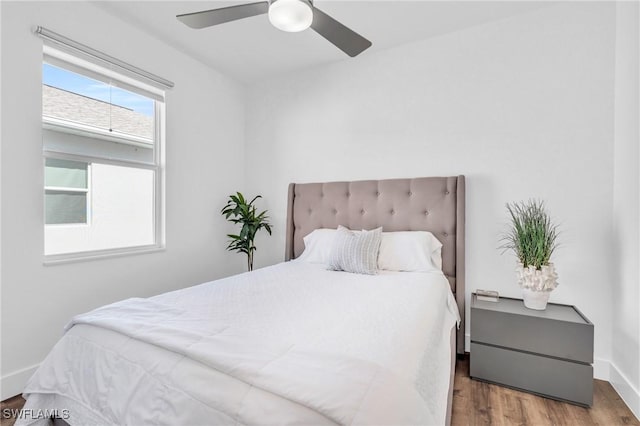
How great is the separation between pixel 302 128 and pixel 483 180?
183 centimetres

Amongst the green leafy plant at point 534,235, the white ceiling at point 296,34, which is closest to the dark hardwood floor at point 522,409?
the green leafy plant at point 534,235

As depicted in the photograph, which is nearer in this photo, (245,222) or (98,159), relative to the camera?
(98,159)

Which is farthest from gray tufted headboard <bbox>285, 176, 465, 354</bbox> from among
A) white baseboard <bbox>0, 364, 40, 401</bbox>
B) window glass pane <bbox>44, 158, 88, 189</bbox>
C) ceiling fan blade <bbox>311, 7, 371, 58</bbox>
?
white baseboard <bbox>0, 364, 40, 401</bbox>

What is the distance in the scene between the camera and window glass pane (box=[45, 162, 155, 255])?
7.33 feet

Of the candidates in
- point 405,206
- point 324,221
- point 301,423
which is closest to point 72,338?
point 301,423

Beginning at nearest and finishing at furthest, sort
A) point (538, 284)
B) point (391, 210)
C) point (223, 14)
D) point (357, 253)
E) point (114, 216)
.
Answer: point (223, 14), point (538, 284), point (357, 253), point (114, 216), point (391, 210)

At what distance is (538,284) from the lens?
1987mm

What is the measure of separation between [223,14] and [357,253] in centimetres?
174

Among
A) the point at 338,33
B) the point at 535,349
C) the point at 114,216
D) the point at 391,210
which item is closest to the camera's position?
the point at 338,33

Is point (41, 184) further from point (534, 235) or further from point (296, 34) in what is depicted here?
point (534, 235)

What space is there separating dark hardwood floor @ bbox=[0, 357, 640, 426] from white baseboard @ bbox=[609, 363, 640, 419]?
0.03 meters

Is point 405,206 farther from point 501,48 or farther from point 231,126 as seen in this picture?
point 231,126

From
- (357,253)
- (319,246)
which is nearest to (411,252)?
(357,253)

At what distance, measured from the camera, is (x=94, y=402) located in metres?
1.12
